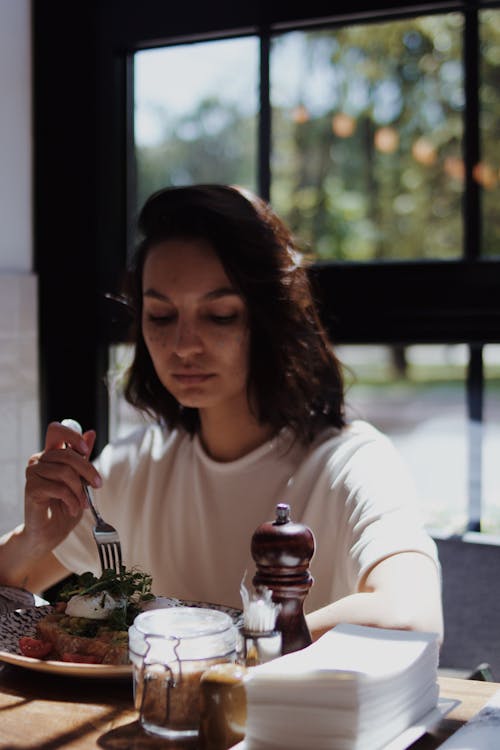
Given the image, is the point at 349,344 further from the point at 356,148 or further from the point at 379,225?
the point at 356,148

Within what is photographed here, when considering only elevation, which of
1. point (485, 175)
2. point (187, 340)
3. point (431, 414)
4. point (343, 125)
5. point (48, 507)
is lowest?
point (48, 507)

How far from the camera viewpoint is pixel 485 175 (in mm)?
2023

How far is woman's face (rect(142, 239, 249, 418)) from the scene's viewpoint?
1.70 metres

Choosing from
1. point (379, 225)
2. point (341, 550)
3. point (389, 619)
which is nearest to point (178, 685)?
point (389, 619)

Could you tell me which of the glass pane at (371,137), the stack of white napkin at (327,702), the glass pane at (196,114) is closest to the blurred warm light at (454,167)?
the glass pane at (371,137)

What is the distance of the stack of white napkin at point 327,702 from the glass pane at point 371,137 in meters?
1.24

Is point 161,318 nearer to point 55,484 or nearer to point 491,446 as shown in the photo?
point 55,484

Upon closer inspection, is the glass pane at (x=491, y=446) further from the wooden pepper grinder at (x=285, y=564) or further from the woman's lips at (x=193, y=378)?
the wooden pepper grinder at (x=285, y=564)

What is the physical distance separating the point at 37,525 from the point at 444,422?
2.75 feet

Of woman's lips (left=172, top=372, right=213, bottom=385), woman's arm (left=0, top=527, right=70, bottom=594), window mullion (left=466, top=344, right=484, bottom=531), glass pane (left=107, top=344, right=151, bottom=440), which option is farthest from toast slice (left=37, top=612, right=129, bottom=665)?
glass pane (left=107, top=344, right=151, bottom=440)

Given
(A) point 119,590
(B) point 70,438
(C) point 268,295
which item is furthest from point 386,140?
(A) point 119,590

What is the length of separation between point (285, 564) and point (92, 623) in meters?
0.32

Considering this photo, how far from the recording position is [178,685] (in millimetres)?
1004

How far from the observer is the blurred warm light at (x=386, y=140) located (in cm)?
213
